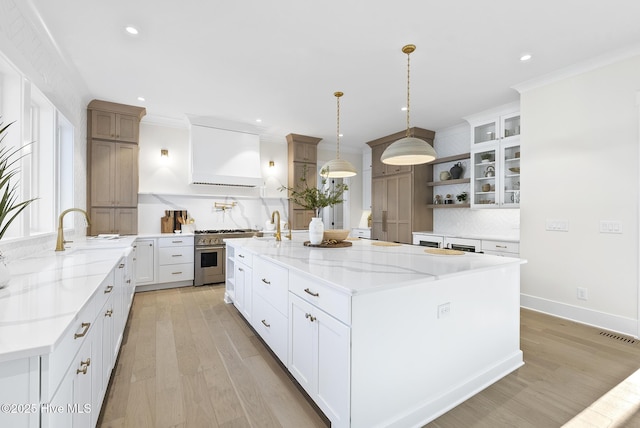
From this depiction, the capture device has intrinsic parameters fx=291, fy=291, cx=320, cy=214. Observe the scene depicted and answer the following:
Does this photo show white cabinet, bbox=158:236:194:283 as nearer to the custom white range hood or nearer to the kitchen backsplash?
the kitchen backsplash

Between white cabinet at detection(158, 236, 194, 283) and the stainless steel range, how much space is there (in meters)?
0.11

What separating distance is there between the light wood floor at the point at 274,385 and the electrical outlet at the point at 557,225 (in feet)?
3.45

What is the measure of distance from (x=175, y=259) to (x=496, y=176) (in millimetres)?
5044

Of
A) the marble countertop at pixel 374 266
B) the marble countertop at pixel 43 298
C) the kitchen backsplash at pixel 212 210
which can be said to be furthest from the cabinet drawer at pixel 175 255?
the marble countertop at pixel 374 266

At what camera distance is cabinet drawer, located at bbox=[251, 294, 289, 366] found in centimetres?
211

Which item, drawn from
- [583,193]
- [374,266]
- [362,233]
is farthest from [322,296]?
[362,233]

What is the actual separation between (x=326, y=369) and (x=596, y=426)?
156cm

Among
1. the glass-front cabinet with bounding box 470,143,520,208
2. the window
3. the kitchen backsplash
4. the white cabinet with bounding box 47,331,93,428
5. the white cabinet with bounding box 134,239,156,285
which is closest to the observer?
the white cabinet with bounding box 47,331,93,428

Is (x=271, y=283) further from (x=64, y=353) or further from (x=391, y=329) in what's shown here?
(x=64, y=353)

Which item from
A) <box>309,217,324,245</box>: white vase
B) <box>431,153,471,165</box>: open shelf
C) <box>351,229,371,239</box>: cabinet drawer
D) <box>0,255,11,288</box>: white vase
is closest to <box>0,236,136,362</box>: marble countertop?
<box>0,255,11,288</box>: white vase

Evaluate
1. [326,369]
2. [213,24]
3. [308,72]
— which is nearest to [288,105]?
[308,72]

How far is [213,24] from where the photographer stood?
2.46 meters

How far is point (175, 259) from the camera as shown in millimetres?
4590

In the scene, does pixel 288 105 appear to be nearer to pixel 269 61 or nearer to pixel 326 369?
pixel 269 61
